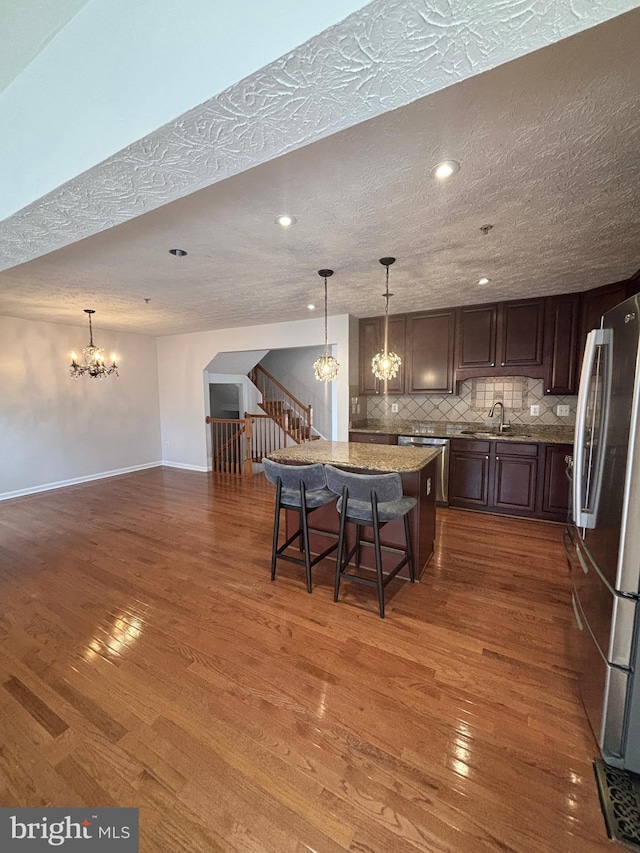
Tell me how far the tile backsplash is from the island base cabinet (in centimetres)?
204

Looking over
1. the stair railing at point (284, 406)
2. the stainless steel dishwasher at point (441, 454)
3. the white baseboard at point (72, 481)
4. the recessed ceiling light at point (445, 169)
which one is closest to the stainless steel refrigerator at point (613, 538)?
the recessed ceiling light at point (445, 169)

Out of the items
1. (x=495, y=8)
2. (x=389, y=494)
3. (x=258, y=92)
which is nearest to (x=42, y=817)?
(x=389, y=494)

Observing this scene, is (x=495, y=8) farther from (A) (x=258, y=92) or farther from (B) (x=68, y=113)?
(B) (x=68, y=113)

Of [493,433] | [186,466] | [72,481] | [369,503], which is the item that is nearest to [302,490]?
[369,503]

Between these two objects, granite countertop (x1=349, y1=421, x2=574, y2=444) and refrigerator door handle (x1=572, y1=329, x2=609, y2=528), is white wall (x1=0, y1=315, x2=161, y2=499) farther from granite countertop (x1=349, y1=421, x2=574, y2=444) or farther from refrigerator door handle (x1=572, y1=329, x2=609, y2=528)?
refrigerator door handle (x1=572, y1=329, x2=609, y2=528)

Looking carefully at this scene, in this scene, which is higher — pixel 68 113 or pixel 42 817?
pixel 68 113

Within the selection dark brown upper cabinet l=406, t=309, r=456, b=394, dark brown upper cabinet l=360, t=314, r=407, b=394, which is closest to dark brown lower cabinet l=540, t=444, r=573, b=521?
dark brown upper cabinet l=406, t=309, r=456, b=394

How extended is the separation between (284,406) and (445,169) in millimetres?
6505

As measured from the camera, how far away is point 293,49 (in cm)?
73

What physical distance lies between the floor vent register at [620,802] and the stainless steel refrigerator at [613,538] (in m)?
0.04

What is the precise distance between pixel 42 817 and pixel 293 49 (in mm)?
2366

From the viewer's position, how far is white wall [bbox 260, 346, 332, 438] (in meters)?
7.59

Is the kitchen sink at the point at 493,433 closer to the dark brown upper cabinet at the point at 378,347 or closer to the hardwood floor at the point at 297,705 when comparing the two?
the dark brown upper cabinet at the point at 378,347

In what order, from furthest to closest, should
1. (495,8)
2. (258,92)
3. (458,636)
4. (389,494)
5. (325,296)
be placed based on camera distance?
(325,296) → (389,494) → (458,636) → (258,92) → (495,8)
